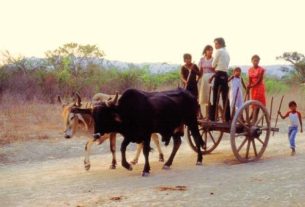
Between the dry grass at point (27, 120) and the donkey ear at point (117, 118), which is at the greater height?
the donkey ear at point (117, 118)

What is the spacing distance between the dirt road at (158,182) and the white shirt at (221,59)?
6.40ft

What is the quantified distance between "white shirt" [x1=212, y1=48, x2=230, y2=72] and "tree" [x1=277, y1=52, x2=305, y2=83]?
30048 mm

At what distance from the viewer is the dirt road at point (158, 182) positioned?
7.80 meters

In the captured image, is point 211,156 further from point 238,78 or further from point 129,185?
point 129,185

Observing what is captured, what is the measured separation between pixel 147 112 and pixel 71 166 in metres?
2.49

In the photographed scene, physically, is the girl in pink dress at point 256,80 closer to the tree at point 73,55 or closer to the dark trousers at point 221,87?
the dark trousers at point 221,87

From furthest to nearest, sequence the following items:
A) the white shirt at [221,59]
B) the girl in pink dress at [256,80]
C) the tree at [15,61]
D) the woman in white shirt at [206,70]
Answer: the tree at [15,61]
the girl in pink dress at [256,80]
the woman in white shirt at [206,70]
the white shirt at [221,59]

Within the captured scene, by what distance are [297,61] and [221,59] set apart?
34458mm

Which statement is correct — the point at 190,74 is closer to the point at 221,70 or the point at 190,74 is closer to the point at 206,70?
the point at 206,70

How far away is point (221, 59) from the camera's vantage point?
37.1 feet

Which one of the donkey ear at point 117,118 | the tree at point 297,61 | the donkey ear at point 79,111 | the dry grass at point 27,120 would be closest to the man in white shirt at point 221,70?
the donkey ear at point 117,118

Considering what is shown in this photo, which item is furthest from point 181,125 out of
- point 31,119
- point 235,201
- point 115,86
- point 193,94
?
point 115,86

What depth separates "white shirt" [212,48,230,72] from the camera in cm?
1130

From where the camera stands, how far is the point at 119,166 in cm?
1121
